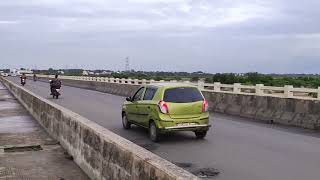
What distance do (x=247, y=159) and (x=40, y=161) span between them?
4.48 m

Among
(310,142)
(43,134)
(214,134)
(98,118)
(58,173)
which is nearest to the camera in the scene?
(58,173)

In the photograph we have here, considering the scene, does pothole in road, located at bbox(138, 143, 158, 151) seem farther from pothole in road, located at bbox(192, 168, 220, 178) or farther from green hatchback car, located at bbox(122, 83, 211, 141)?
pothole in road, located at bbox(192, 168, 220, 178)

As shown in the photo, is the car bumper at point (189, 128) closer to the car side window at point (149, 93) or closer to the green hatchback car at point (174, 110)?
the green hatchback car at point (174, 110)

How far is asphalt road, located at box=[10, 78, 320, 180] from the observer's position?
9.30 metres

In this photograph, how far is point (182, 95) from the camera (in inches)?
553

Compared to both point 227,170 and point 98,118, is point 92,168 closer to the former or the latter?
point 227,170

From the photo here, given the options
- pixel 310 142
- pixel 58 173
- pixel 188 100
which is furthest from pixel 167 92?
pixel 58 173

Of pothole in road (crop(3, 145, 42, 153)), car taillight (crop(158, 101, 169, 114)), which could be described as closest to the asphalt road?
car taillight (crop(158, 101, 169, 114))

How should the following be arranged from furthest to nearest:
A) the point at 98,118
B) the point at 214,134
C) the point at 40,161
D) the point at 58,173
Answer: the point at 98,118 → the point at 214,134 → the point at 40,161 → the point at 58,173

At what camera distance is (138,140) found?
1391 centimetres

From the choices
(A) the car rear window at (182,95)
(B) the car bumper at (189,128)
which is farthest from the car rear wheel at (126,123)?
(B) the car bumper at (189,128)

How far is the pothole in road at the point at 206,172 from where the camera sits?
9.15m

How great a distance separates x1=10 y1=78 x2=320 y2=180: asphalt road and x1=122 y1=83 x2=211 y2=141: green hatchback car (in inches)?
14.4

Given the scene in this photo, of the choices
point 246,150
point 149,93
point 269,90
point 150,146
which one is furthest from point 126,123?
point 269,90
